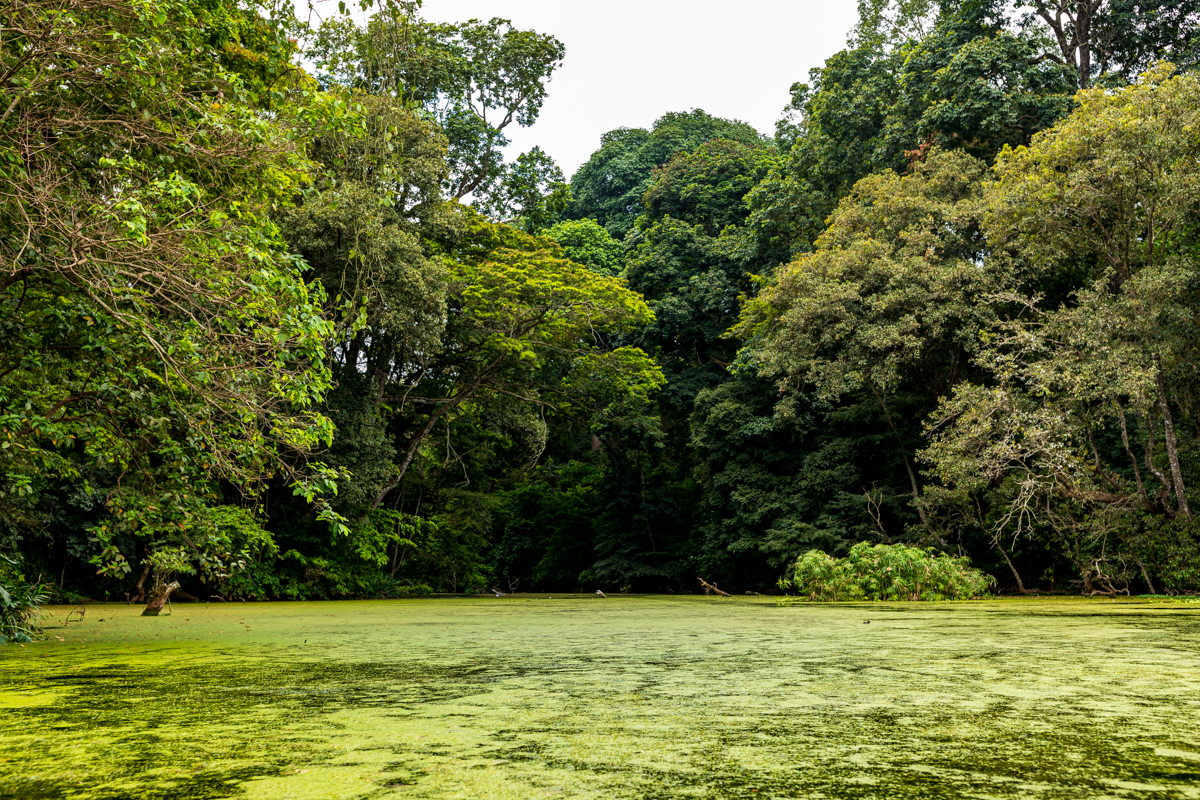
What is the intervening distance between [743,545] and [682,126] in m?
16.5

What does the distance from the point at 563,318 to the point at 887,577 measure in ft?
21.6

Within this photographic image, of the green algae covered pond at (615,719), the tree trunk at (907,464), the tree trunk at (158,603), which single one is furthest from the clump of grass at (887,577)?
the tree trunk at (158,603)

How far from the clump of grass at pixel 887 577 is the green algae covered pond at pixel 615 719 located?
19.0 feet

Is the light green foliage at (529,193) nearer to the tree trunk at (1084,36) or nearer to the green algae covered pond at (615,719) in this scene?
the tree trunk at (1084,36)

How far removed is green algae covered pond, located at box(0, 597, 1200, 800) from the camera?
1.52 metres

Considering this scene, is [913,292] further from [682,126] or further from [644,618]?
[682,126]

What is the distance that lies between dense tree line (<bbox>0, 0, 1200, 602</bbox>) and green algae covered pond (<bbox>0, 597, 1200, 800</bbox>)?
1.39 meters

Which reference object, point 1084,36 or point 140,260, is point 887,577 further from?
point 1084,36

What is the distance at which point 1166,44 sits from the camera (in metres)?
13.7

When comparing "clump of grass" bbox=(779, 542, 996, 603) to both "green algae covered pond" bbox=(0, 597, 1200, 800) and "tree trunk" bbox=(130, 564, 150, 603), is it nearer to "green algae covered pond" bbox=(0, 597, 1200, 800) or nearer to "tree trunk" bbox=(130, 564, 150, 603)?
"green algae covered pond" bbox=(0, 597, 1200, 800)

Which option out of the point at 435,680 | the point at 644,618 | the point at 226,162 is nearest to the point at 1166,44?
the point at 644,618

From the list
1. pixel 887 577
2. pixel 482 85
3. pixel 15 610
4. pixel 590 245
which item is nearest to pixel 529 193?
pixel 482 85

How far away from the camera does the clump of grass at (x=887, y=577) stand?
399 inches

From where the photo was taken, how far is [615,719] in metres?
2.14
